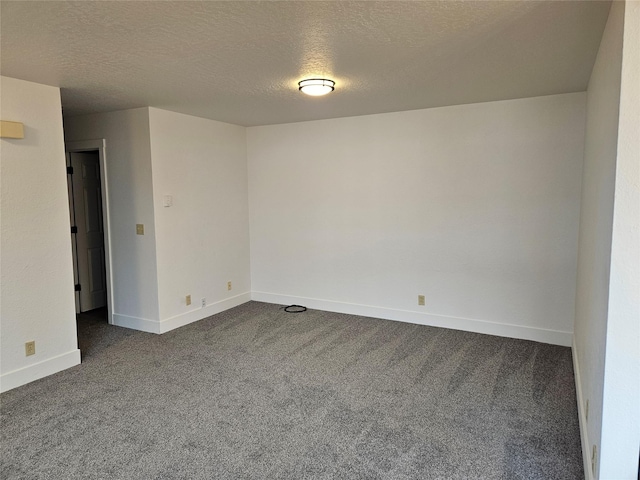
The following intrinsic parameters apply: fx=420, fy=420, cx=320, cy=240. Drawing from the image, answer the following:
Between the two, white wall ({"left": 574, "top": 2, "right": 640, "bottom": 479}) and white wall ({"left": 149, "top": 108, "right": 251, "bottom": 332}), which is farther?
white wall ({"left": 149, "top": 108, "right": 251, "bottom": 332})

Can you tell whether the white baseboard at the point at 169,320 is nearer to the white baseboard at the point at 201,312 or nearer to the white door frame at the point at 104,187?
the white baseboard at the point at 201,312

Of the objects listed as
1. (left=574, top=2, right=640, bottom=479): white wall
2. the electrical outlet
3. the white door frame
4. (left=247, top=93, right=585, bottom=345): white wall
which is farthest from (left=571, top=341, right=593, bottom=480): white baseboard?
the white door frame

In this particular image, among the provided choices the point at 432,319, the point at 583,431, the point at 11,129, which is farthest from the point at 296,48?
the point at 432,319

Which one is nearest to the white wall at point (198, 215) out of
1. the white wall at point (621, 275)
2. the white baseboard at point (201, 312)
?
the white baseboard at point (201, 312)

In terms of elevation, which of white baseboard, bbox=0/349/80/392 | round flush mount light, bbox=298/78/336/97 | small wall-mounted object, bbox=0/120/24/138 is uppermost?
round flush mount light, bbox=298/78/336/97

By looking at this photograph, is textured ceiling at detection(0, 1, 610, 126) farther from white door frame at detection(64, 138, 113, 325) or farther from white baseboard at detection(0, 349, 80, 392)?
white baseboard at detection(0, 349, 80, 392)

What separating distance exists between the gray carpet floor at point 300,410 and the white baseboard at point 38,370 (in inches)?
2.9

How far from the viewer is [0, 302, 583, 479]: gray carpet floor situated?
2.30m

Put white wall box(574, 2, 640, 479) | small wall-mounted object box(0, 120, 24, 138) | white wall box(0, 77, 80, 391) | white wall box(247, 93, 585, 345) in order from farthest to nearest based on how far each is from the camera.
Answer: white wall box(247, 93, 585, 345) → white wall box(0, 77, 80, 391) → small wall-mounted object box(0, 120, 24, 138) → white wall box(574, 2, 640, 479)

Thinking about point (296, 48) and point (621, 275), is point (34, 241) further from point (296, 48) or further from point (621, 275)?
point (621, 275)

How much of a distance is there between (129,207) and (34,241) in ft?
4.00

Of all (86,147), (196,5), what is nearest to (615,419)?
(196,5)

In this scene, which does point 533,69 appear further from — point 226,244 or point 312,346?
point 226,244

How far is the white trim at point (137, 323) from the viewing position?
4.45 m
